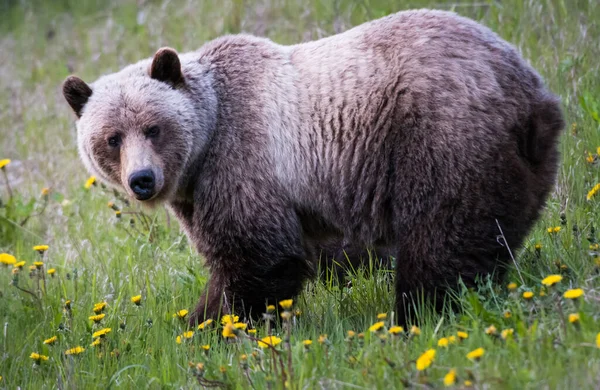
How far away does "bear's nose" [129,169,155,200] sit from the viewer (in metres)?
5.15

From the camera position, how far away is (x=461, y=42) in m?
4.87

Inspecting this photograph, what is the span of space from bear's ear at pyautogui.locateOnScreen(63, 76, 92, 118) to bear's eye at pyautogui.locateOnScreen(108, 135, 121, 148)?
1.49ft

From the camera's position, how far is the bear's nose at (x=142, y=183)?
16.9 feet

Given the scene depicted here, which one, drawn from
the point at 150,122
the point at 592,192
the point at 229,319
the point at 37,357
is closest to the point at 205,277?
the point at 150,122

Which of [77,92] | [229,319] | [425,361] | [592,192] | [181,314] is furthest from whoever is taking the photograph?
[77,92]

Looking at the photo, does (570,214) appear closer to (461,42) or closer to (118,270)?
(461,42)

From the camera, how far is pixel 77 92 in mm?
5695

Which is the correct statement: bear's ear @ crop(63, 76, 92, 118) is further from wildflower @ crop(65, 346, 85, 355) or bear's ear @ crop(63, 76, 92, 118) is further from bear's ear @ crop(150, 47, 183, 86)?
wildflower @ crop(65, 346, 85, 355)

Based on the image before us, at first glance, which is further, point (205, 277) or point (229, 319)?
point (205, 277)

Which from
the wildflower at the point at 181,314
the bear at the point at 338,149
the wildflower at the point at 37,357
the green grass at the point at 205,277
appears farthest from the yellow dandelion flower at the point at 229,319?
the wildflower at the point at 37,357

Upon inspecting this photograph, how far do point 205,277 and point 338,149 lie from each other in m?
1.64

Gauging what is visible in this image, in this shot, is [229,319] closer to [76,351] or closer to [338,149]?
[76,351]

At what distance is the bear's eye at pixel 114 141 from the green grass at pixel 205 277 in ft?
3.52

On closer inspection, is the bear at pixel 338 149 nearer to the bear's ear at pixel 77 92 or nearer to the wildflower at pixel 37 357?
the bear's ear at pixel 77 92
